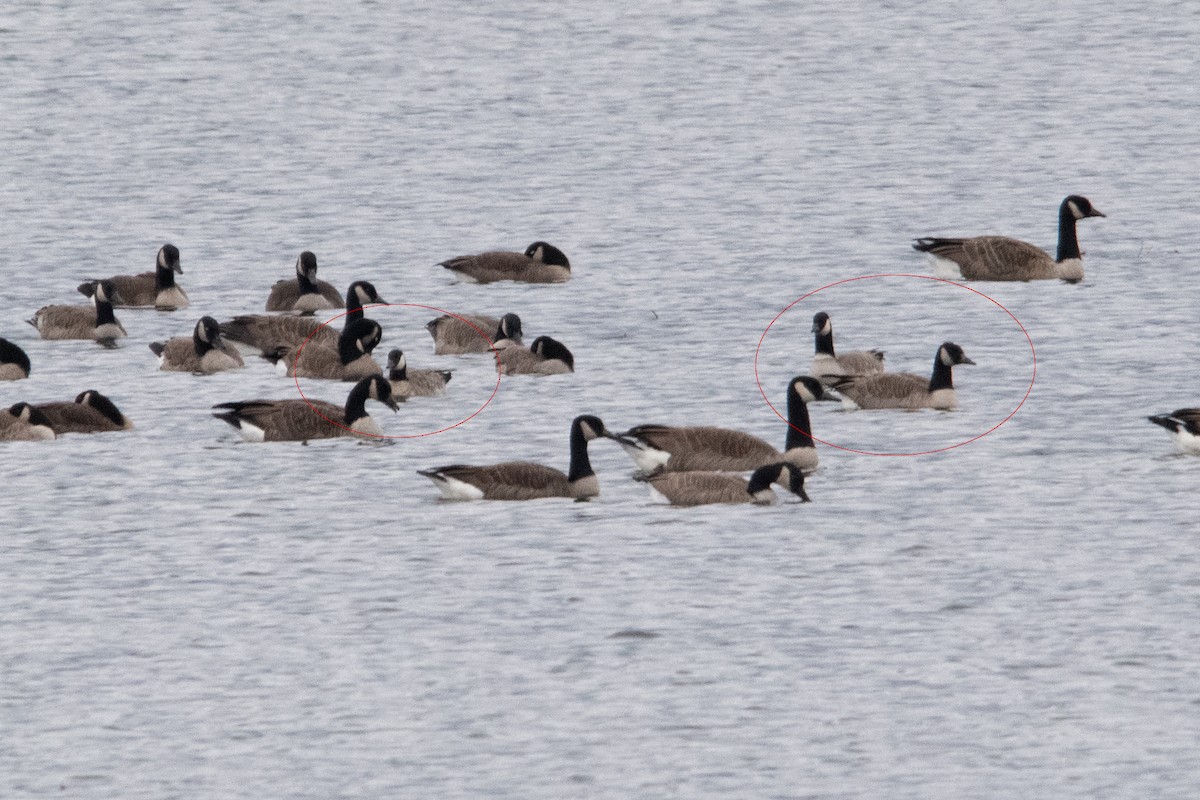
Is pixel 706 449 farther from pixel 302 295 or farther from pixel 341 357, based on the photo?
pixel 302 295

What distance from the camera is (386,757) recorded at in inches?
554

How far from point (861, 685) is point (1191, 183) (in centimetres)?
2901

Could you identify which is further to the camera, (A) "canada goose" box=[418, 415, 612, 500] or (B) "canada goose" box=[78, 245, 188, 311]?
(B) "canada goose" box=[78, 245, 188, 311]

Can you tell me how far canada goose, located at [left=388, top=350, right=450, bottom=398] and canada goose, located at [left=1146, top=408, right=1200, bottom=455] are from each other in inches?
316

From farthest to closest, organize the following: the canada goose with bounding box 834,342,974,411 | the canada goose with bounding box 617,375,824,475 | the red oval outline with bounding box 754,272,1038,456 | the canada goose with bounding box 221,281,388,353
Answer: the canada goose with bounding box 221,281,388,353, the canada goose with bounding box 834,342,974,411, the red oval outline with bounding box 754,272,1038,456, the canada goose with bounding box 617,375,824,475

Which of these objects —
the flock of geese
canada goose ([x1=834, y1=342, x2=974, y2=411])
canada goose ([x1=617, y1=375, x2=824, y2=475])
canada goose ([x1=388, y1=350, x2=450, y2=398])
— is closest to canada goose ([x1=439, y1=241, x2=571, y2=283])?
the flock of geese

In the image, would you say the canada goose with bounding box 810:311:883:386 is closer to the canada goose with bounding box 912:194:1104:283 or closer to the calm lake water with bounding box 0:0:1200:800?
the calm lake water with bounding box 0:0:1200:800

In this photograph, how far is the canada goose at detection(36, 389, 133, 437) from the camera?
23062mm

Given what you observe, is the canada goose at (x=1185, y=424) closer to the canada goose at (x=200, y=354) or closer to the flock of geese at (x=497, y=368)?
the flock of geese at (x=497, y=368)

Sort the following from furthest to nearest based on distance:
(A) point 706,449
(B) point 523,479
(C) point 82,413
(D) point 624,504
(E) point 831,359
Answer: (E) point 831,359 < (C) point 82,413 < (A) point 706,449 < (D) point 624,504 < (B) point 523,479

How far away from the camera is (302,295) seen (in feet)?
104

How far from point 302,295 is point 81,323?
3.55 metres

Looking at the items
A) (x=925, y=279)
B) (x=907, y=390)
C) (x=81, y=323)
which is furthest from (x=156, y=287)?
(x=907, y=390)

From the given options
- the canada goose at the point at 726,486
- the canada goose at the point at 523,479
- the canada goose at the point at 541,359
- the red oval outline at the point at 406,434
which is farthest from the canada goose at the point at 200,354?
the canada goose at the point at 726,486
